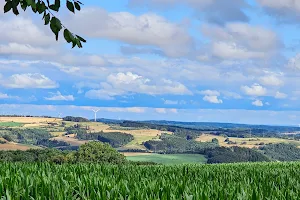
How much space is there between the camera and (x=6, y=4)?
365 inches

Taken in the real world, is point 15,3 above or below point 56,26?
above

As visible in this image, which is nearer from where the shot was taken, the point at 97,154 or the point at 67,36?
the point at 67,36

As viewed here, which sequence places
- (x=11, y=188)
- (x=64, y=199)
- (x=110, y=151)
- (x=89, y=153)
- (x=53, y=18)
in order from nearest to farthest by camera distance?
(x=64, y=199) → (x=11, y=188) → (x=53, y=18) → (x=89, y=153) → (x=110, y=151)

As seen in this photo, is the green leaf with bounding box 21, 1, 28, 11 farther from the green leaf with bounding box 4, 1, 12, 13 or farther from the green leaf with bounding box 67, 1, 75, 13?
the green leaf with bounding box 67, 1, 75, 13

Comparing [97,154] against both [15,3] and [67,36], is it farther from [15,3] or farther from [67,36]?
[67,36]

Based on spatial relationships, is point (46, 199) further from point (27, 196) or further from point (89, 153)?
point (89, 153)

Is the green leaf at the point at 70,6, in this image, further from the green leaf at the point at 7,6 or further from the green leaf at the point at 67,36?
the green leaf at the point at 7,6

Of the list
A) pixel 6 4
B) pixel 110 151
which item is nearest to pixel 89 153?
pixel 110 151

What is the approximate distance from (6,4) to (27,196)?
4121mm

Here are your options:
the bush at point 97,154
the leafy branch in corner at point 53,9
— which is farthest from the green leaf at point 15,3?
the bush at point 97,154

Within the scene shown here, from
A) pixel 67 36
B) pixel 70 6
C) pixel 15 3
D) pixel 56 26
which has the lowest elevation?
pixel 67 36

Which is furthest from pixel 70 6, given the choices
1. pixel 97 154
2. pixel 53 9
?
pixel 97 154

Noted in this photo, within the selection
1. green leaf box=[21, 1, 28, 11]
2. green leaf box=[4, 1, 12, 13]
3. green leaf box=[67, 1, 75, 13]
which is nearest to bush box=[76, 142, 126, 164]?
green leaf box=[21, 1, 28, 11]

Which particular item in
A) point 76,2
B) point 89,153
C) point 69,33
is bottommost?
point 89,153
